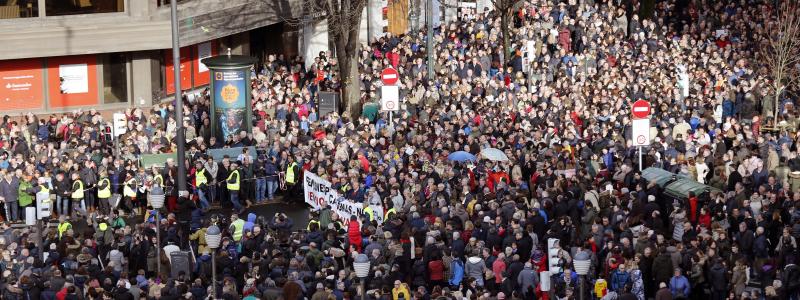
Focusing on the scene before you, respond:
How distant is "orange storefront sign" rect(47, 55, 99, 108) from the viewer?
4947 centimetres

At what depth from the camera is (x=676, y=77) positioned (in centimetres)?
4919

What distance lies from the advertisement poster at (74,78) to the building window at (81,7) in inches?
63.0

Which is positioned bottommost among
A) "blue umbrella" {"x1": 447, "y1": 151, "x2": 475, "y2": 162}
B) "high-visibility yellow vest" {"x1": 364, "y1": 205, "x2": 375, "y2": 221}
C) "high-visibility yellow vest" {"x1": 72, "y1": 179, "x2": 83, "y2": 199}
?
"high-visibility yellow vest" {"x1": 364, "y1": 205, "x2": 375, "y2": 221}

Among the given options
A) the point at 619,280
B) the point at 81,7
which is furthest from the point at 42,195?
the point at 619,280

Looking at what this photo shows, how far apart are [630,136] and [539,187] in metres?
6.17

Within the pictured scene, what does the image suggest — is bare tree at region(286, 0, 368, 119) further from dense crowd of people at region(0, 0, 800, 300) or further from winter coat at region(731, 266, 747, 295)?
winter coat at region(731, 266, 747, 295)

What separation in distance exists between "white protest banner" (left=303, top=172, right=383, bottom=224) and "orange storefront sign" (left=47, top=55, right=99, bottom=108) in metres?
11.5

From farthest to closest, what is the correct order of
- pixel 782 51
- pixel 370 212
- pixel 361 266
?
pixel 782 51 < pixel 370 212 < pixel 361 266

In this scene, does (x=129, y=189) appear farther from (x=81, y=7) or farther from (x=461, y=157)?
(x=81, y=7)

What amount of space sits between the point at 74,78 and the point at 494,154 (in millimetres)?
14410

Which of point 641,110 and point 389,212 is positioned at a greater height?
point 641,110

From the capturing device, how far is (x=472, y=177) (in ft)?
128

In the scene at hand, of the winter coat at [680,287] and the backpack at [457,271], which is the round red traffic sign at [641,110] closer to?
the backpack at [457,271]

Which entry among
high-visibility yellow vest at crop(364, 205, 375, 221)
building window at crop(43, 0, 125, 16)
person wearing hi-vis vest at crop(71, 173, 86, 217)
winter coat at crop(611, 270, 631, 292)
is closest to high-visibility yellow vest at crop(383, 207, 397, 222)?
high-visibility yellow vest at crop(364, 205, 375, 221)
